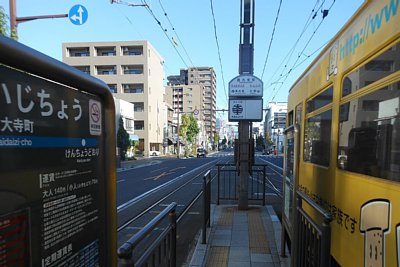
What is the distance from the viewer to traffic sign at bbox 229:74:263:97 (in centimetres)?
872

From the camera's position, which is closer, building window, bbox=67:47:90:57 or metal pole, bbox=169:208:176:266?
metal pole, bbox=169:208:176:266

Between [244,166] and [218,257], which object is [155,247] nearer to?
[218,257]

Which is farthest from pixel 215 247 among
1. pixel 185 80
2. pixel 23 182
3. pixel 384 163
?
pixel 185 80

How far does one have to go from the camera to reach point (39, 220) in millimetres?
1422

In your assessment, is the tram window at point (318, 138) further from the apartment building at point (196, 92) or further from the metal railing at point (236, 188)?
the apartment building at point (196, 92)

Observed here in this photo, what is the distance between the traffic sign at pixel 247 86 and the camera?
8719 millimetres

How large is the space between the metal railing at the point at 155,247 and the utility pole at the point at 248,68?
5.60 m

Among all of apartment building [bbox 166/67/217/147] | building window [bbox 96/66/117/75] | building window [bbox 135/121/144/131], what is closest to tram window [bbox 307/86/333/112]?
building window [bbox 135/121/144/131]

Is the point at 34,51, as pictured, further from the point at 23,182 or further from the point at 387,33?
the point at 387,33

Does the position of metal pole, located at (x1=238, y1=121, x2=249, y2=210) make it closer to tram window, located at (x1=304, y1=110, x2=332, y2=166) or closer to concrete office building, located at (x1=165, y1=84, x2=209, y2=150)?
tram window, located at (x1=304, y1=110, x2=332, y2=166)

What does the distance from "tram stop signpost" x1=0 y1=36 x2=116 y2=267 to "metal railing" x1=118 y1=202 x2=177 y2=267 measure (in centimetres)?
19

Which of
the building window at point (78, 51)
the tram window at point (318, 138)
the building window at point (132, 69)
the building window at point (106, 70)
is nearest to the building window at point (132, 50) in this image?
the building window at point (132, 69)

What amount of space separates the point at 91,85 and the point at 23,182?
0.74 meters

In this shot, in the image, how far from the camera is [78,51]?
59.8 metres
